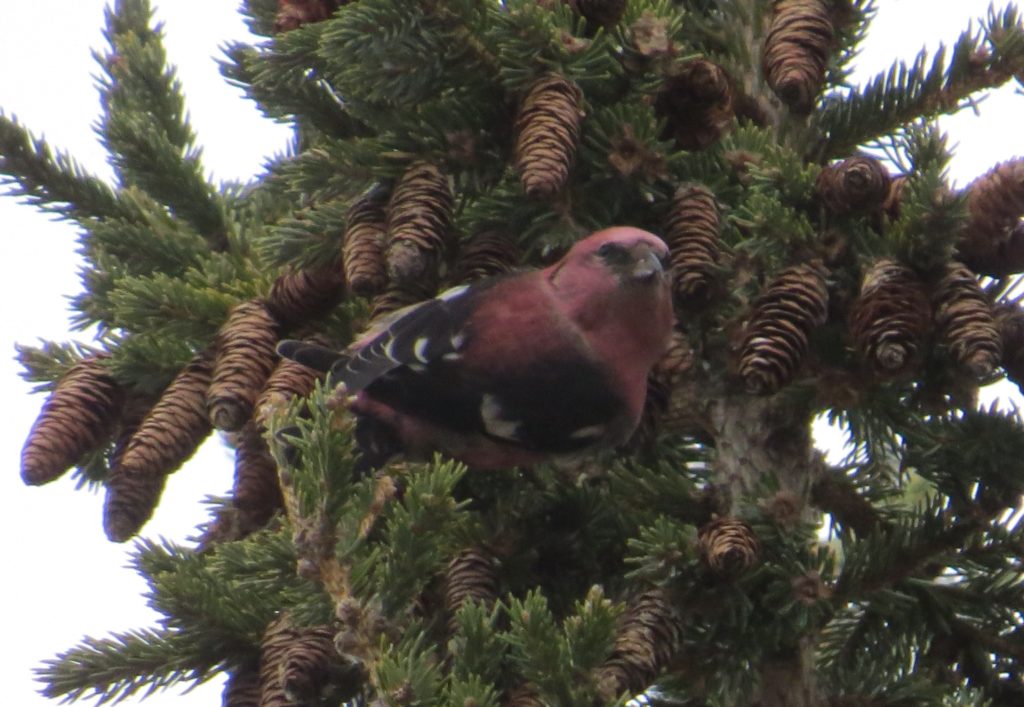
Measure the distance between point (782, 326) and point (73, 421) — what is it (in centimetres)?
94

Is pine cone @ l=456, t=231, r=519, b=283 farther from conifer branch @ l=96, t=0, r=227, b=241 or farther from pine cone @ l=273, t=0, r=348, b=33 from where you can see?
conifer branch @ l=96, t=0, r=227, b=241

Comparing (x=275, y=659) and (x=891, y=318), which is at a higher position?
(x=891, y=318)

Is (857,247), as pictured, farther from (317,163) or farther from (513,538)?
(317,163)

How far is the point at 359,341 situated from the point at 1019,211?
2.85 feet

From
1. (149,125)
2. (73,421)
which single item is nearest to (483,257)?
(73,421)

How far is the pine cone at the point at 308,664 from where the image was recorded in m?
1.45

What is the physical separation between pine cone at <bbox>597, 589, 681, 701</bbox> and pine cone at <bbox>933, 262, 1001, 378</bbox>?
419mm

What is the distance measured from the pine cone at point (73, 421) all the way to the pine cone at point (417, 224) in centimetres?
45

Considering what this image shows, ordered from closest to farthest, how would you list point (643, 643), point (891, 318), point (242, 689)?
point (643, 643) < point (891, 318) < point (242, 689)

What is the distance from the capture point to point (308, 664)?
1461mm

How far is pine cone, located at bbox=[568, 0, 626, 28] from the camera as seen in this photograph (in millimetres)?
1685

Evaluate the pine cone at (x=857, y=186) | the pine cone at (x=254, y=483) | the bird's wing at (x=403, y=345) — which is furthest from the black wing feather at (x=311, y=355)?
the pine cone at (x=857, y=186)

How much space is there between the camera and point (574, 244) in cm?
180

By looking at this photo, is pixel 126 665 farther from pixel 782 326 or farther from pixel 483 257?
pixel 782 326
